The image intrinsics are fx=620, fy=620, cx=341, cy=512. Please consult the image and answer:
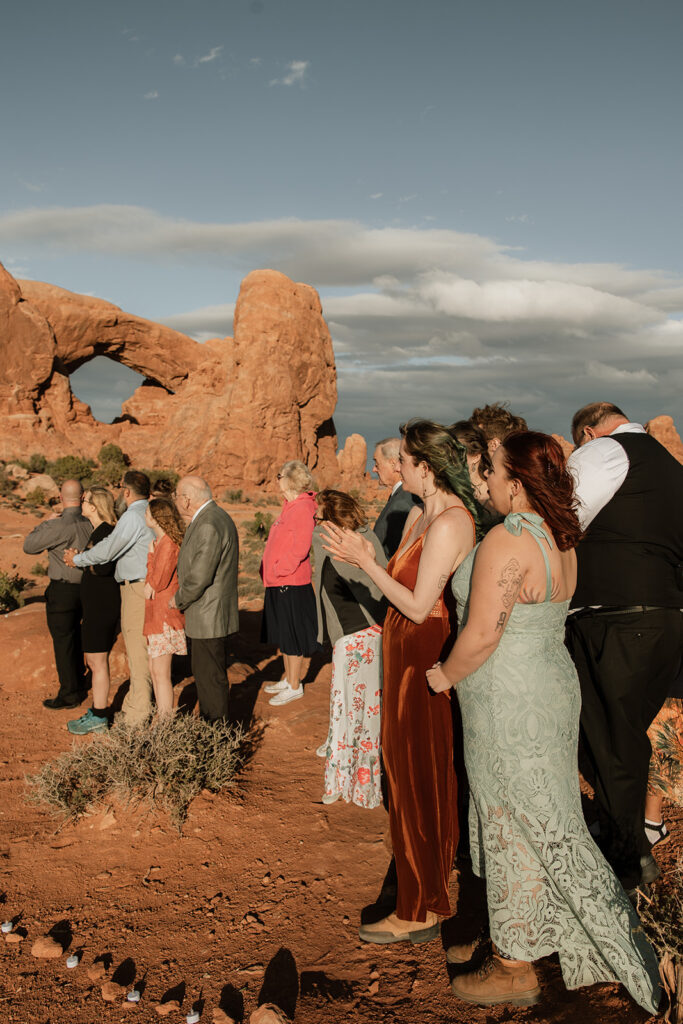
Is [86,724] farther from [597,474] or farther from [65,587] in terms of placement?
[597,474]

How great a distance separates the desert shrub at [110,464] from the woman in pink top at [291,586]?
18.6 m

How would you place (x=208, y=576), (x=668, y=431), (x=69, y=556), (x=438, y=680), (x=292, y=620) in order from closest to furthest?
1. (x=438, y=680)
2. (x=208, y=576)
3. (x=69, y=556)
4. (x=292, y=620)
5. (x=668, y=431)

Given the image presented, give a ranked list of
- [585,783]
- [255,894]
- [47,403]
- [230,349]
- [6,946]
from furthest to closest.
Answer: [230,349]
[47,403]
[585,783]
[255,894]
[6,946]

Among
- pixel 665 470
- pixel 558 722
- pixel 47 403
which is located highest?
pixel 47 403

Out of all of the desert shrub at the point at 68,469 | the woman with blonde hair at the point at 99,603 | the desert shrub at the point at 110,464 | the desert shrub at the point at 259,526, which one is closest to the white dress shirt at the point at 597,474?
the woman with blonde hair at the point at 99,603

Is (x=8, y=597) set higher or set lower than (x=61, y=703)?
higher

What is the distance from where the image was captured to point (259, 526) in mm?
16703

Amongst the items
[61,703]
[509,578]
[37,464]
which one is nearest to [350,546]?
[509,578]

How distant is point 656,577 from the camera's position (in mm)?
2512

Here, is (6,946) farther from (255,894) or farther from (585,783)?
(585,783)

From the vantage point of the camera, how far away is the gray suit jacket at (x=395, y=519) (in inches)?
154

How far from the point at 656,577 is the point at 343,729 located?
6.16 ft

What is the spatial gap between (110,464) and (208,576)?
20.9 m

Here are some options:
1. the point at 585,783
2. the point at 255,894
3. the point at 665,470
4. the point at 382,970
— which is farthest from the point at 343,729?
the point at 665,470
